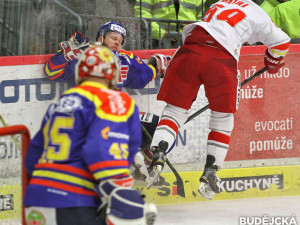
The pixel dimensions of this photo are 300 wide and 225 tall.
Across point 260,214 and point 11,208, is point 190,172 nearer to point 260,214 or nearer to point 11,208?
point 260,214

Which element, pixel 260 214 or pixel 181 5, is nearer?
pixel 260 214

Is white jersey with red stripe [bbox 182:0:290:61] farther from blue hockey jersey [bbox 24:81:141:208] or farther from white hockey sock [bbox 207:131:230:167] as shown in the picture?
blue hockey jersey [bbox 24:81:141:208]

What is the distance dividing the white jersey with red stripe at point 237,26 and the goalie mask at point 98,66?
6.11ft

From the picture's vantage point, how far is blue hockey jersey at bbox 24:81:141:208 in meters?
2.17

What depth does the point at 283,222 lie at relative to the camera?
13.5 ft

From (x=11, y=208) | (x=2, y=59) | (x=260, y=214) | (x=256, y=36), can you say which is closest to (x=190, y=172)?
(x=260, y=214)

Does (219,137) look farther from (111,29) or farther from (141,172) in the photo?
(111,29)

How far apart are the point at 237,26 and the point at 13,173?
6.07ft

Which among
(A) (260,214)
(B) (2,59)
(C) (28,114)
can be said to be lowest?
(A) (260,214)

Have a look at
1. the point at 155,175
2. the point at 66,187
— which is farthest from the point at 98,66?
the point at 155,175

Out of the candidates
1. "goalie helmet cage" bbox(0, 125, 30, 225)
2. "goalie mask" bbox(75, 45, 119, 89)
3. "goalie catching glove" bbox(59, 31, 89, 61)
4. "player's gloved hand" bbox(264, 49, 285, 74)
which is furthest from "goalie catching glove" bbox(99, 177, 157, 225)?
"player's gloved hand" bbox(264, 49, 285, 74)

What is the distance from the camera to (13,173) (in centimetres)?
283

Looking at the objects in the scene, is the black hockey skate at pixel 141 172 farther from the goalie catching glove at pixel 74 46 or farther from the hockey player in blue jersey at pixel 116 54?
the goalie catching glove at pixel 74 46

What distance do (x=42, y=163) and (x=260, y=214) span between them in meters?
2.33
